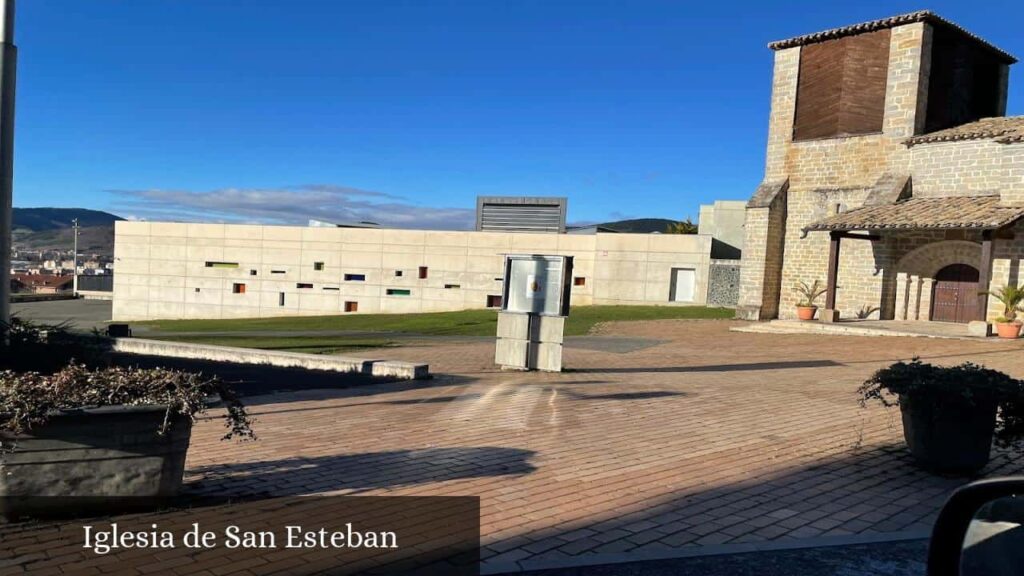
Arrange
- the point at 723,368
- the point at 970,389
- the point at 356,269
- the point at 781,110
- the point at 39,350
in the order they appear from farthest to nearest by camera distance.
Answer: the point at 356,269 → the point at 781,110 → the point at 723,368 → the point at 39,350 → the point at 970,389

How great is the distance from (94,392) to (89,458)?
376 mm

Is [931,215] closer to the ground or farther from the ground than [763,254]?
farther from the ground

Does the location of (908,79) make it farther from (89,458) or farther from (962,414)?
(89,458)

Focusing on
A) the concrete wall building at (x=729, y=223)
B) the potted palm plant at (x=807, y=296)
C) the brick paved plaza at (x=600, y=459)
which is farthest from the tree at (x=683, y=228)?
the brick paved plaza at (x=600, y=459)

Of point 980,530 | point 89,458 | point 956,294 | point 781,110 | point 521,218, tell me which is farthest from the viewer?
point 521,218

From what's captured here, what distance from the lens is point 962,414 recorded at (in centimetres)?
589

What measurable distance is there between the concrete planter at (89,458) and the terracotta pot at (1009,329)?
21640 millimetres

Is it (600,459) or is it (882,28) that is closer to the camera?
(600,459)

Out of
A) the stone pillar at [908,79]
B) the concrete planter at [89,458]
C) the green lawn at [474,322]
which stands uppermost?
the stone pillar at [908,79]

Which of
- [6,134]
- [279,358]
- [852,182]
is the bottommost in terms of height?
[279,358]

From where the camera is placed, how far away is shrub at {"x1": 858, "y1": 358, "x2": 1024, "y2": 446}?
580 cm

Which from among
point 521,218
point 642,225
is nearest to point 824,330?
point 521,218

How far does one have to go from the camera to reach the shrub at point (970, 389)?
19.0 feet

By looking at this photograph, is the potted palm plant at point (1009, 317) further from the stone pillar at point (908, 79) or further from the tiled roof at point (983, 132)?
the stone pillar at point (908, 79)
